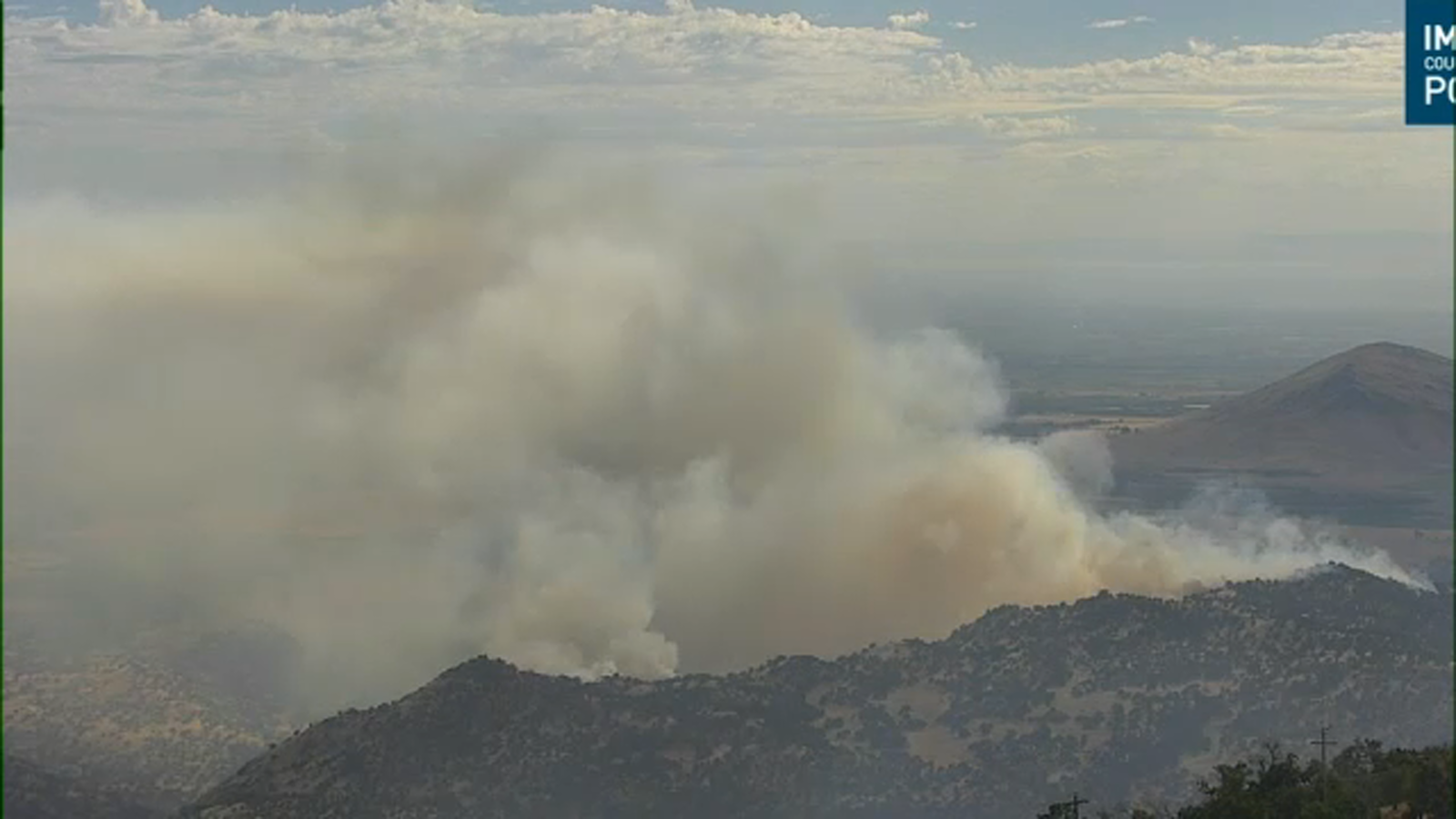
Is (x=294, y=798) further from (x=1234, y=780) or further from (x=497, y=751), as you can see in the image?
(x=1234, y=780)

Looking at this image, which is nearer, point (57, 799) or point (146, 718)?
point (57, 799)

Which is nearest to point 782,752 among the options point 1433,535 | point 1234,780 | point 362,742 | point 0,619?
point 362,742

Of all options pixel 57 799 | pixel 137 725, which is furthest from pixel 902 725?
pixel 137 725

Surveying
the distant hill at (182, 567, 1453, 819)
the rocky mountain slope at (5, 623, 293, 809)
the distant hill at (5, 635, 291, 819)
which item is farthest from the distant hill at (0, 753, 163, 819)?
the distant hill at (182, 567, 1453, 819)

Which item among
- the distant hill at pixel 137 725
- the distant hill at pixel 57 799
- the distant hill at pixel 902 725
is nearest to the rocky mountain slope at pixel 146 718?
the distant hill at pixel 137 725

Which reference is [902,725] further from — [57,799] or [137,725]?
[137,725]

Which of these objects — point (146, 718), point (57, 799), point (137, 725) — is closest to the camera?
point (57, 799)
